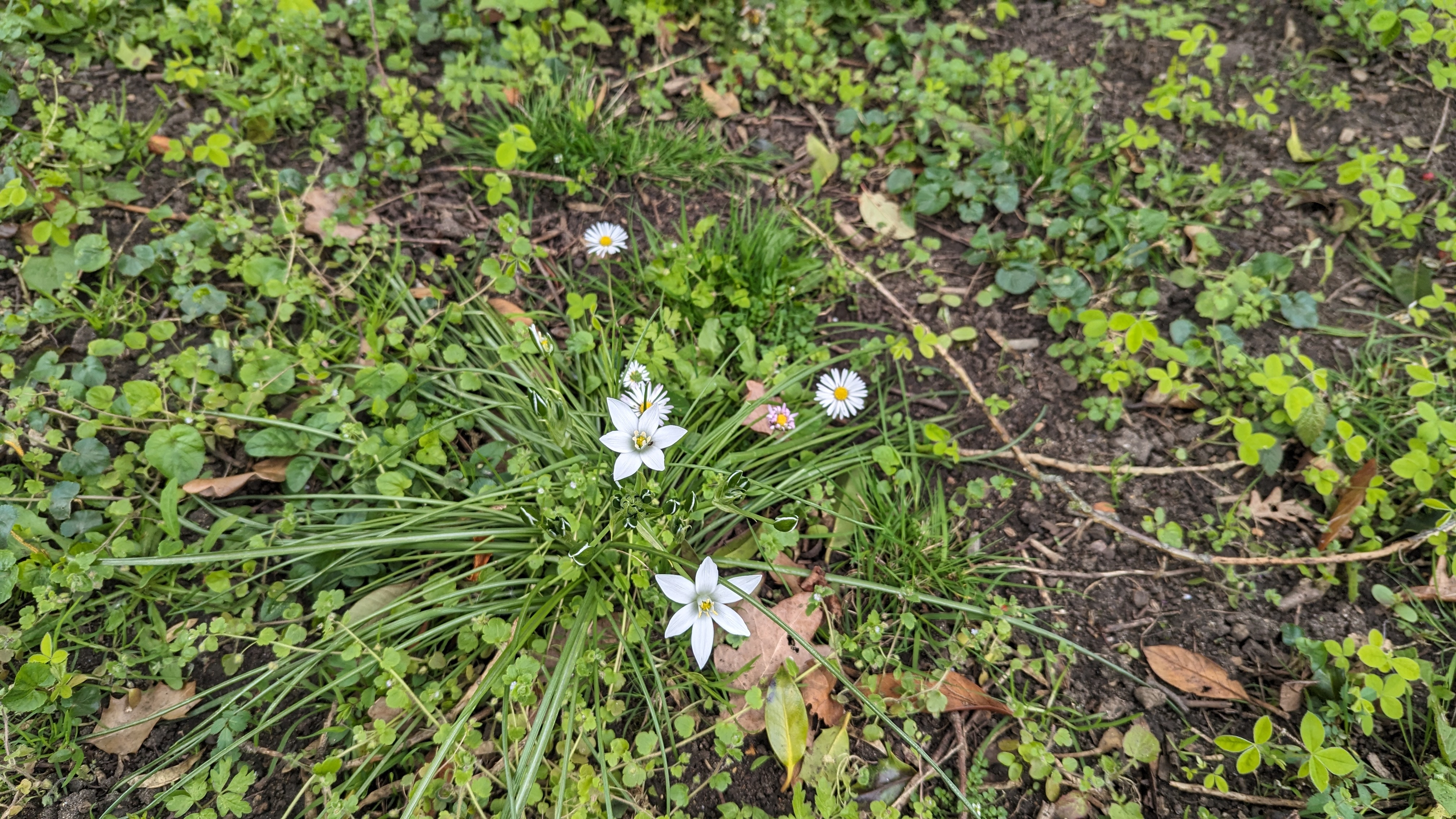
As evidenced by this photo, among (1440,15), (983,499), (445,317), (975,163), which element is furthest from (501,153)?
(1440,15)

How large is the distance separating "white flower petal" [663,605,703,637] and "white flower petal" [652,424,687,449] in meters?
0.40

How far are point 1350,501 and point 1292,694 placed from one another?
2.21 ft

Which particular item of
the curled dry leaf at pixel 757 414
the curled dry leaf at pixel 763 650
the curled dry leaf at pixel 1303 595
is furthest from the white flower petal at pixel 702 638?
the curled dry leaf at pixel 1303 595

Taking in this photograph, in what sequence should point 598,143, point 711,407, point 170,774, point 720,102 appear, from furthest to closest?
point 720,102
point 598,143
point 711,407
point 170,774

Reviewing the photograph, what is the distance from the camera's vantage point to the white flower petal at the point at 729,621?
176 cm

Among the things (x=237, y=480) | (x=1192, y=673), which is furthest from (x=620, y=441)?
(x=1192, y=673)

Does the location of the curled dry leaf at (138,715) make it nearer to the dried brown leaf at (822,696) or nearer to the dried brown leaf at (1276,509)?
the dried brown leaf at (822,696)

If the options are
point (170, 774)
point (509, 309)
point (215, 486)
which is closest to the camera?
point (170, 774)

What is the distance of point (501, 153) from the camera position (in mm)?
2715

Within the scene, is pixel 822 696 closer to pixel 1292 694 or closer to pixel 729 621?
pixel 729 621

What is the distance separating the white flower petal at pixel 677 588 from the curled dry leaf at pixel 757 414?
2.22 feet

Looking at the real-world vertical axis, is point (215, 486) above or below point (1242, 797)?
above

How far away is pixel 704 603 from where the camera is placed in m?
1.80

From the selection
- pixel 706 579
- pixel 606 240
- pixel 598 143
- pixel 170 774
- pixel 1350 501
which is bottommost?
pixel 170 774
